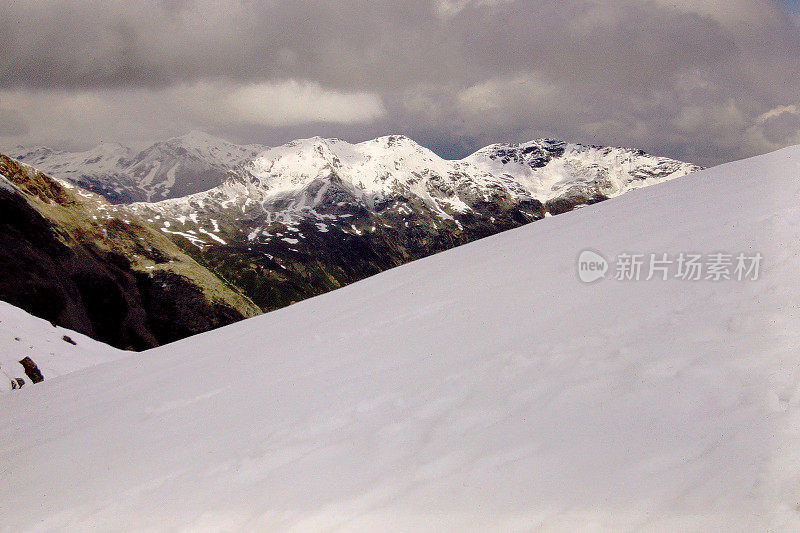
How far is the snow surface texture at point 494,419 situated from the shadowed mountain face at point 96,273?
97165 millimetres

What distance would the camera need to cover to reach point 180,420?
34.4 feet

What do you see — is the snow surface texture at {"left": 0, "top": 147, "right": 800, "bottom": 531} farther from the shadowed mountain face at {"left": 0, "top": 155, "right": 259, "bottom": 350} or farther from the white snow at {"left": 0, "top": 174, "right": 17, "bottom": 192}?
the white snow at {"left": 0, "top": 174, "right": 17, "bottom": 192}

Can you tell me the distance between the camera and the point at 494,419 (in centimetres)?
680

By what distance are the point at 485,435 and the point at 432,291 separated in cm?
907

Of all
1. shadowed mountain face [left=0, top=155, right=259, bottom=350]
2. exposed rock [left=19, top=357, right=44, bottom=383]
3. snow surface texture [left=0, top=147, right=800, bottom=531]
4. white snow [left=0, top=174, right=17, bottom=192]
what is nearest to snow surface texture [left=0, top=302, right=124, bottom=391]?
exposed rock [left=19, top=357, right=44, bottom=383]

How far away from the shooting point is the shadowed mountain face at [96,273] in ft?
309

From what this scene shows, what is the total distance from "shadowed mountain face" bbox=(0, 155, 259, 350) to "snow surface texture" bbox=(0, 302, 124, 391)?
60806mm

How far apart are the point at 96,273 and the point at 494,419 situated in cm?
14021

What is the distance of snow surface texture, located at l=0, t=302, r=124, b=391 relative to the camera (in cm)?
2825

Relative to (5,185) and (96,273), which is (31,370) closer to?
(5,185)

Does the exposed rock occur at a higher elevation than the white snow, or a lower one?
lower

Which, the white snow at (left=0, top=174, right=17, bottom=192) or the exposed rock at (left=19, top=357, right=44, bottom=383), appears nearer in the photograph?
the exposed rock at (left=19, top=357, right=44, bottom=383)

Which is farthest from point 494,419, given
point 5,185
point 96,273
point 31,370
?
point 96,273

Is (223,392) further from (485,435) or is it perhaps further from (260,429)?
(485,435)
